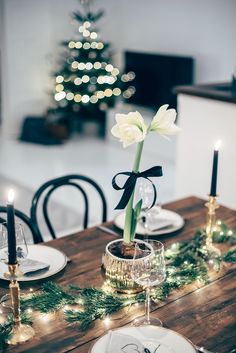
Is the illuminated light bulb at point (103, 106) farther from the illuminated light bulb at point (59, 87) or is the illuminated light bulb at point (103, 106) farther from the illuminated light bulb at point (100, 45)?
the illuminated light bulb at point (100, 45)

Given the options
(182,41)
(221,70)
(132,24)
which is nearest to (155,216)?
(221,70)

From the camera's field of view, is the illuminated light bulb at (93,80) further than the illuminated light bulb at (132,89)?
No

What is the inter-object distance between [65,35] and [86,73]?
40.4 inches

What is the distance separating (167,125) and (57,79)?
16.2 feet

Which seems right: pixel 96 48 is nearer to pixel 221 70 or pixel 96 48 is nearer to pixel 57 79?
pixel 57 79

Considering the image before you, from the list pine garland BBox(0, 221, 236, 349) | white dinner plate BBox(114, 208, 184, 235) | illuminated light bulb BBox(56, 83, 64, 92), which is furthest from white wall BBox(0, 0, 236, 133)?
pine garland BBox(0, 221, 236, 349)

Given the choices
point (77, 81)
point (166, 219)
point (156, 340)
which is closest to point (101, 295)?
point (156, 340)

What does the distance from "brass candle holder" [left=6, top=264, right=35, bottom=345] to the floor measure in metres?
2.89

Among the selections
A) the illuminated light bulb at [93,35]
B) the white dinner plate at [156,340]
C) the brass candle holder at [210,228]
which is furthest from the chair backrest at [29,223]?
the illuminated light bulb at [93,35]

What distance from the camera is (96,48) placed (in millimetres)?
6359

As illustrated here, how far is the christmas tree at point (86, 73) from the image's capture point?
6.32 metres

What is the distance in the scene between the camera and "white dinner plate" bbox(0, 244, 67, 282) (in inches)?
68.2

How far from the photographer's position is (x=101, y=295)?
1.64 meters

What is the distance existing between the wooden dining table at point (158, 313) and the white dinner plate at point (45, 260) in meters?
0.02
